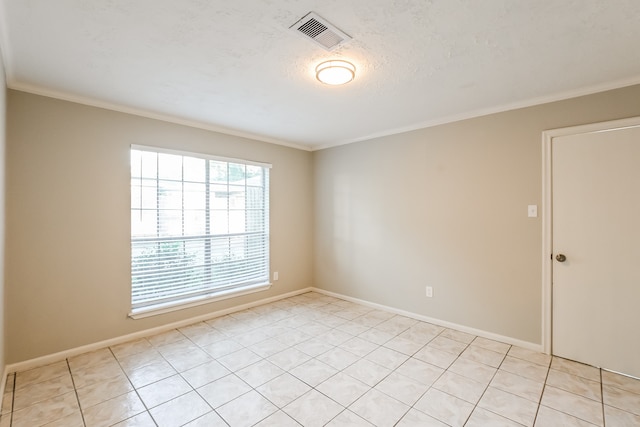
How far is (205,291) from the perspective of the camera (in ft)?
12.1

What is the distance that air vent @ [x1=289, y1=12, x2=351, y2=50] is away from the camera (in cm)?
166

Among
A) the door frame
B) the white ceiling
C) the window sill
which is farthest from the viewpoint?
the window sill

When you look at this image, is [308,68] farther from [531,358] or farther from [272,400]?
[531,358]

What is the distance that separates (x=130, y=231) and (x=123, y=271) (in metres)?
0.42

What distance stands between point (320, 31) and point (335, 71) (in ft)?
1.30

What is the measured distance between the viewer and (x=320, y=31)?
69.0 inches

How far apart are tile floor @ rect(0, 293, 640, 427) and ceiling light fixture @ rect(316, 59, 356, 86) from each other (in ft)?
7.76

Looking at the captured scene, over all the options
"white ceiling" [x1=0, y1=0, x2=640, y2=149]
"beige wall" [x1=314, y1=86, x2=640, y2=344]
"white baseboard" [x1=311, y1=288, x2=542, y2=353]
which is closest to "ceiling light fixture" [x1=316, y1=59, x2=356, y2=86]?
"white ceiling" [x1=0, y1=0, x2=640, y2=149]

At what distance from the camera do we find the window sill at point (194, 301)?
3145 mm

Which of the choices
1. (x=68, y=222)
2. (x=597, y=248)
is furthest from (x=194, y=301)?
(x=597, y=248)

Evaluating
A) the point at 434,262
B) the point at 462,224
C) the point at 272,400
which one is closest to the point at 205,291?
the point at 272,400

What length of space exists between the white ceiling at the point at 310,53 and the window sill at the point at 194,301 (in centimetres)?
214

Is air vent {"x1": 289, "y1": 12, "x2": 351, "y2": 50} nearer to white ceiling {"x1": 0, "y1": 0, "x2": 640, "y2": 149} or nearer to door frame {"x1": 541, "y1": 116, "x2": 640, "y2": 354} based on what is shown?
white ceiling {"x1": 0, "y1": 0, "x2": 640, "y2": 149}

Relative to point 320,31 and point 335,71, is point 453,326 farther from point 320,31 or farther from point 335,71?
point 320,31
